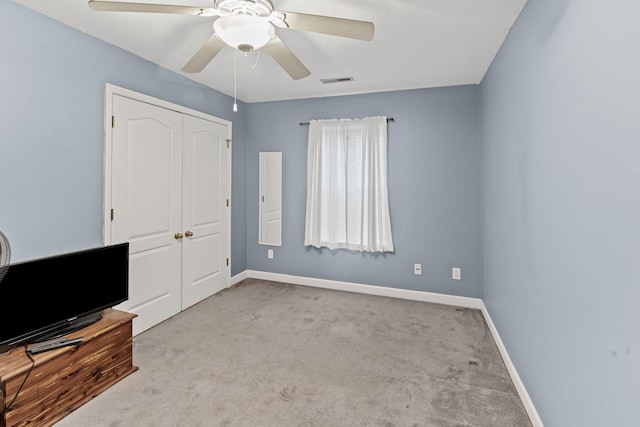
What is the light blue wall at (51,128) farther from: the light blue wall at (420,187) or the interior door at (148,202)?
the light blue wall at (420,187)

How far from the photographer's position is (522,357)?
206 cm

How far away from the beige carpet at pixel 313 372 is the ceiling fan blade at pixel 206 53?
218 cm

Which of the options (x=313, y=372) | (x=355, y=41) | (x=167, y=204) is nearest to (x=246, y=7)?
(x=355, y=41)

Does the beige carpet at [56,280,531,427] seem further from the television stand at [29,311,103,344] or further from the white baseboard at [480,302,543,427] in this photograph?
the television stand at [29,311,103,344]

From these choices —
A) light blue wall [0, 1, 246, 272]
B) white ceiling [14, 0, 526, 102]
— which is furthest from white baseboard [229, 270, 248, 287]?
white ceiling [14, 0, 526, 102]

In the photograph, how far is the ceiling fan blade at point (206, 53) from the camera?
1921 mm

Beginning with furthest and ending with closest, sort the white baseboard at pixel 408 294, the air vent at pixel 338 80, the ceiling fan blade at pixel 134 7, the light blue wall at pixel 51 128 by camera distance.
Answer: the air vent at pixel 338 80 → the white baseboard at pixel 408 294 → the light blue wall at pixel 51 128 → the ceiling fan blade at pixel 134 7

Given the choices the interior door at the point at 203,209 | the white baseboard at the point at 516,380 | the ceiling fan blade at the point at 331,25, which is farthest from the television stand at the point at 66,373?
the white baseboard at the point at 516,380

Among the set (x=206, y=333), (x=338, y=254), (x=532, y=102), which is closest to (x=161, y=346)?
(x=206, y=333)

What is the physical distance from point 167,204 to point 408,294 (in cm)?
289

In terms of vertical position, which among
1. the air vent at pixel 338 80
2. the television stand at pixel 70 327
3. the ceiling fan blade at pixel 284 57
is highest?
the air vent at pixel 338 80

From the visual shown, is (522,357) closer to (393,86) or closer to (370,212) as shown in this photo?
(370,212)

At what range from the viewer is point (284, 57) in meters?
2.02

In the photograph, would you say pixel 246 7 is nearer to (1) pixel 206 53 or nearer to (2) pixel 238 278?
(1) pixel 206 53
